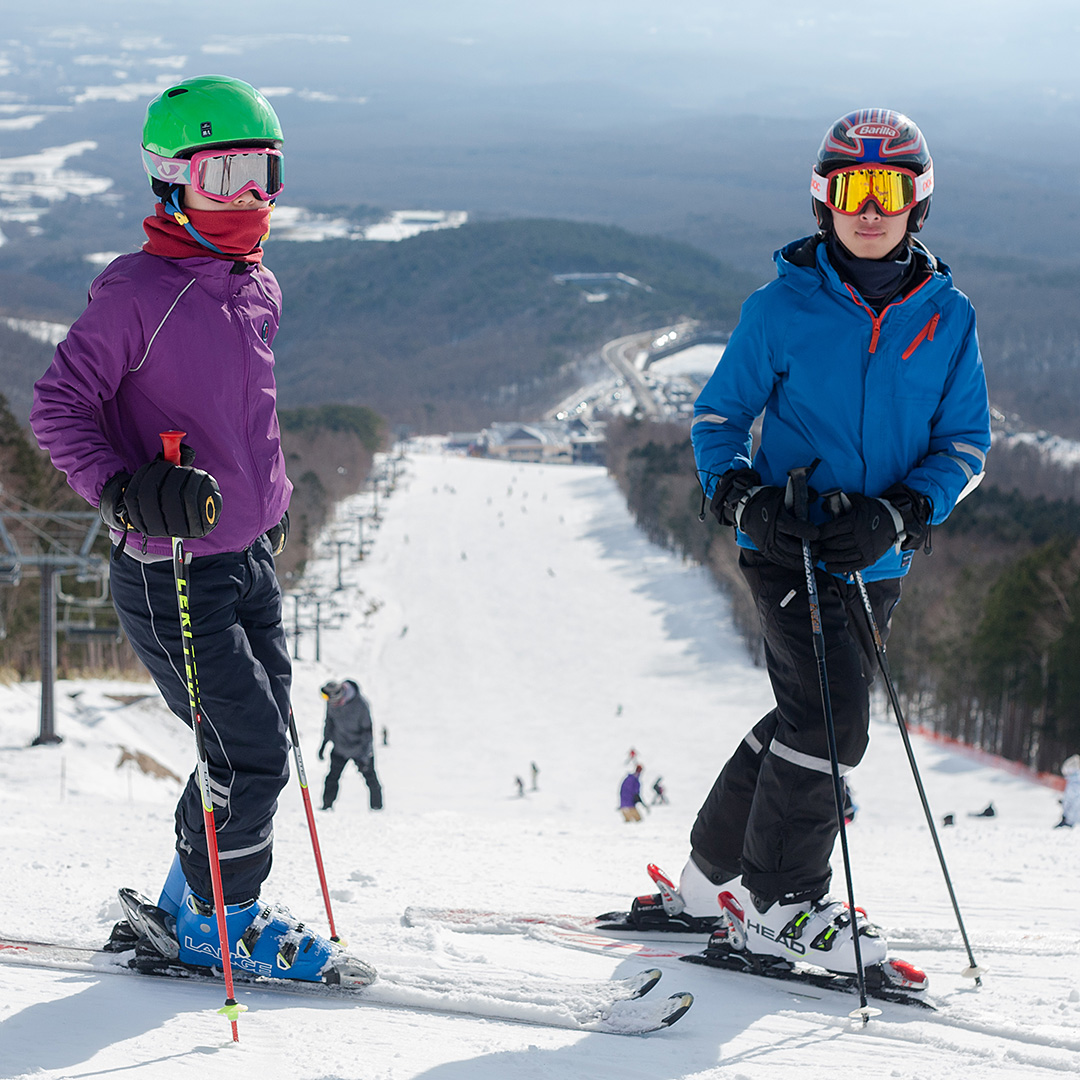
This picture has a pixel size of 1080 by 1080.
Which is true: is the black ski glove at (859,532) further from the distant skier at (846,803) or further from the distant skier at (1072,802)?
the distant skier at (1072,802)

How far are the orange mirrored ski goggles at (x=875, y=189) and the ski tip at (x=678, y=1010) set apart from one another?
179cm

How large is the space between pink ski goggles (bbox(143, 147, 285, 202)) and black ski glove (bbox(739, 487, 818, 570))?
130 cm

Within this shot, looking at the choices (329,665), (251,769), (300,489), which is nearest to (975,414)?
(251,769)

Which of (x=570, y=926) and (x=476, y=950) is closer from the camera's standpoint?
(x=476, y=950)

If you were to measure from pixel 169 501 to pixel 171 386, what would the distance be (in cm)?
32

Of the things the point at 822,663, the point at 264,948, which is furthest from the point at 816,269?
the point at 264,948

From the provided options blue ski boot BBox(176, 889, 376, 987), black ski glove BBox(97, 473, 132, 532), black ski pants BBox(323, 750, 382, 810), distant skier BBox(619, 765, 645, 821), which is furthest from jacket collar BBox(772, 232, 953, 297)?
distant skier BBox(619, 765, 645, 821)

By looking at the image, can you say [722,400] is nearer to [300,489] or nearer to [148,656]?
[148,656]

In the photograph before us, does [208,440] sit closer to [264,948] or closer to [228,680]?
[228,680]

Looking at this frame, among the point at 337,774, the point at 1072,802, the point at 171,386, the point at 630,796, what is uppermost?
the point at 171,386

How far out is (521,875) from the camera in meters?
4.55

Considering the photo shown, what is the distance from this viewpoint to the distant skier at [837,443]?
2.64 m

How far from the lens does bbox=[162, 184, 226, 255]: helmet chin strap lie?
8.11ft

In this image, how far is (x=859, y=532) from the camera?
8.34 ft
